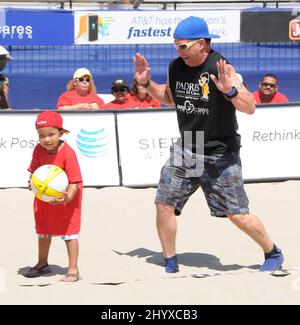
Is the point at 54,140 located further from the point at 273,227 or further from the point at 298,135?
the point at 298,135

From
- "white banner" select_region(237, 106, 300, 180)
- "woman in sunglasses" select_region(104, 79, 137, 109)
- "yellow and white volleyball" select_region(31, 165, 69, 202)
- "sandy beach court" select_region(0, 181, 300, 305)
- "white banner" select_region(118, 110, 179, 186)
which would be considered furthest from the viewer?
"woman in sunglasses" select_region(104, 79, 137, 109)

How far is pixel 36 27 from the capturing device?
50.2 feet

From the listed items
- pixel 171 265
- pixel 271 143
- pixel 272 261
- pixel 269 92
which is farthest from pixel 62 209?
pixel 269 92

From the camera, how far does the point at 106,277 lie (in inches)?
246

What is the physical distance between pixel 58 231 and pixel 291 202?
367 cm

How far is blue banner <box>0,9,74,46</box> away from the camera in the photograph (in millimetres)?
15109

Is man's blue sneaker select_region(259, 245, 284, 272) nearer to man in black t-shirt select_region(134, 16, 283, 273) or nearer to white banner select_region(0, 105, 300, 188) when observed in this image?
man in black t-shirt select_region(134, 16, 283, 273)

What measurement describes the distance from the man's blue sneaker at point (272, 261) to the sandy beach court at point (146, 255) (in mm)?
137

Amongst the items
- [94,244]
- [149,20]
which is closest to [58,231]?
[94,244]

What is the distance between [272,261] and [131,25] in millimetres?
9780

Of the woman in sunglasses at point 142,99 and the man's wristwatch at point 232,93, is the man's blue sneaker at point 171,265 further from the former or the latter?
the woman in sunglasses at point 142,99

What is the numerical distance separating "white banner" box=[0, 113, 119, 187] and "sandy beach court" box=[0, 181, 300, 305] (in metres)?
0.26

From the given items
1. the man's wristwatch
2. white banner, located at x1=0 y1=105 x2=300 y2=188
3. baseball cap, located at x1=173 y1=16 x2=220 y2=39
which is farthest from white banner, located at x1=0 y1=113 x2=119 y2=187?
the man's wristwatch
